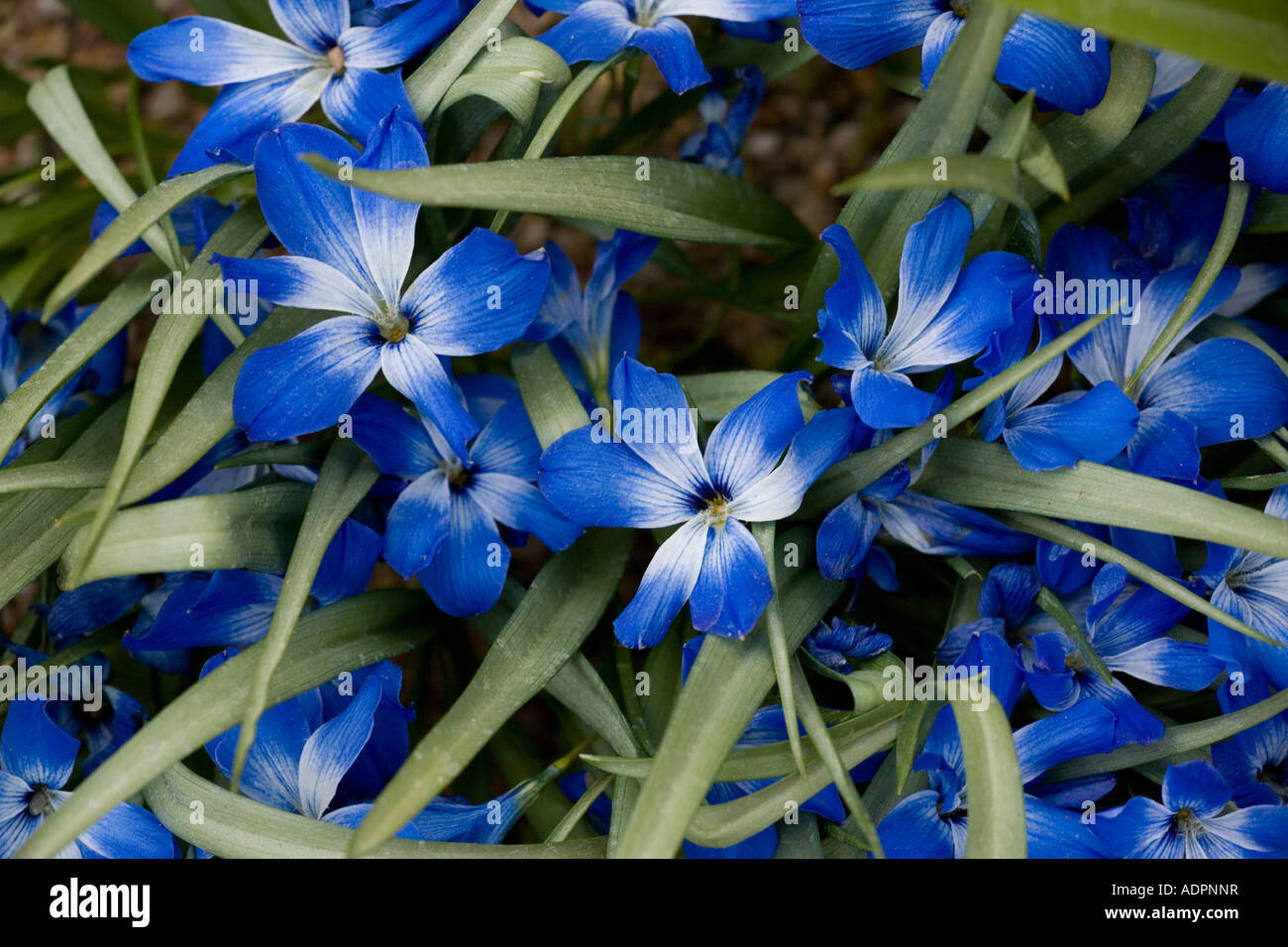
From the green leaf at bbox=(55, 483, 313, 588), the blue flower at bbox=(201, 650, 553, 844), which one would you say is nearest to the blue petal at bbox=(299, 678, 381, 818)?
the blue flower at bbox=(201, 650, 553, 844)

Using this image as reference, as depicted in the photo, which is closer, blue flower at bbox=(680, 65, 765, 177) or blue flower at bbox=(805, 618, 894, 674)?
blue flower at bbox=(805, 618, 894, 674)

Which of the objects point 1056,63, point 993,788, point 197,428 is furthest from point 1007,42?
point 197,428

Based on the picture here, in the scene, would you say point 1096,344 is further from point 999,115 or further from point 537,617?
point 537,617

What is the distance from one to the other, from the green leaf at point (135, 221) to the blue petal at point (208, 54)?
94 mm

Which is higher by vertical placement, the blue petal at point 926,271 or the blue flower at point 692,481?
the blue petal at point 926,271

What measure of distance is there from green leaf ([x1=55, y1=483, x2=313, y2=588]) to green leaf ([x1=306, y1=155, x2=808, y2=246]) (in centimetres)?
23

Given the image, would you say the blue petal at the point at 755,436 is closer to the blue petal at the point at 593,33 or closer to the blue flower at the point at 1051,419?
the blue flower at the point at 1051,419

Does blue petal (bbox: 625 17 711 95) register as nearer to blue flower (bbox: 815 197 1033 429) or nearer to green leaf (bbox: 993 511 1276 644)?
blue flower (bbox: 815 197 1033 429)

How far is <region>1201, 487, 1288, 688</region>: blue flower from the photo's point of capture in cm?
63

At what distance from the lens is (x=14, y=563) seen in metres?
0.66

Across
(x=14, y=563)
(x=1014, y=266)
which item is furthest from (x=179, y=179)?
(x=1014, y=266)

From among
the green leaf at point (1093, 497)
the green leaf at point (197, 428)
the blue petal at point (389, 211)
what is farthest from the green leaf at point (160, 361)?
the green leaf at point (1093, 497)

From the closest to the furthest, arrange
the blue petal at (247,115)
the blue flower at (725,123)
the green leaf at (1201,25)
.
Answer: the green leaf at (1201,25), the blue petal at (247,115), the blue flower at (725,123)

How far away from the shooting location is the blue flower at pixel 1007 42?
2.05 feet
